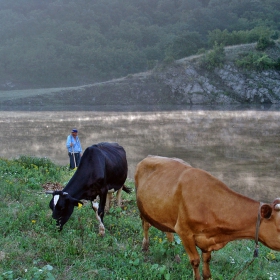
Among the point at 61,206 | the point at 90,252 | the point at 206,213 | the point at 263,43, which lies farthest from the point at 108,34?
the point at 206,213

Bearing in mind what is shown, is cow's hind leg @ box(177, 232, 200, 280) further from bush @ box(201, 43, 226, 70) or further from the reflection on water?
bush @ box(201, 43, 226, 70)

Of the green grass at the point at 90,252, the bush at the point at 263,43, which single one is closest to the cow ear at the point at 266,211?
the green grass at the point at 90,252

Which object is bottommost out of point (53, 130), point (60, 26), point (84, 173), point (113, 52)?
point (53, 130)

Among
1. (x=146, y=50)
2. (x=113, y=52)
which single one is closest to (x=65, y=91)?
(x=113, y=52)

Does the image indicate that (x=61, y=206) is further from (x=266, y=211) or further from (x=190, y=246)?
(x=266, y=211)

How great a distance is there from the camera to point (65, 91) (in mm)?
81812

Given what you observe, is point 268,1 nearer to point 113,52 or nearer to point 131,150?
point 113,52

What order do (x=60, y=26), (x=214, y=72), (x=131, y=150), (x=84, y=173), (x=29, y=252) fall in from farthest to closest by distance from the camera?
1. (x=60, y=26)
2. (x=214, y=72)
3. (x=131, y=150)
4. (x=84, y=173)
5. (x=29, y=252)

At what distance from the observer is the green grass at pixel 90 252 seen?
584 cm

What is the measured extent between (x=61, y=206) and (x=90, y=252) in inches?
51.0

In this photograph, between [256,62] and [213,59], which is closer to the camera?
[256,62]

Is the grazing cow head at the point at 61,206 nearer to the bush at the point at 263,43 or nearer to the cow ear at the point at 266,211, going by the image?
the cow ear at the point at 266,211

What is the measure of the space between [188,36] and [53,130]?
85.4 metres

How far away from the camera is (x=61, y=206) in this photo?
7512 mm
